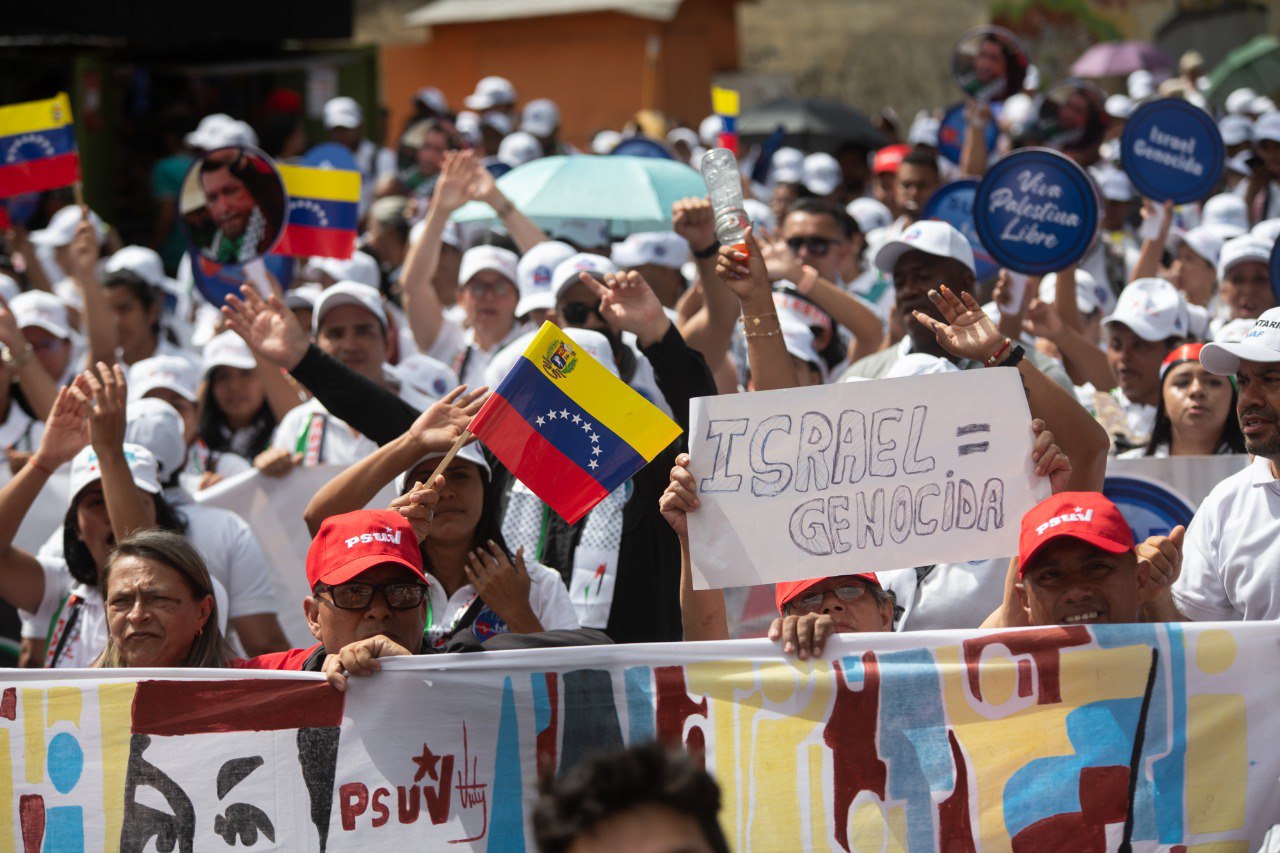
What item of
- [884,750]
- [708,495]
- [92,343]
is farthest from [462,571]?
[92,343]

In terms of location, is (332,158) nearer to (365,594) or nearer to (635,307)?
(635,307)

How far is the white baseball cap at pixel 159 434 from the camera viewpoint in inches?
217

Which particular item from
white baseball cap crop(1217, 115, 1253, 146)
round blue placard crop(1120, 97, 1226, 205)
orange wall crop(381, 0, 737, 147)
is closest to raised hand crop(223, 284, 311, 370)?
round blue placard crop(1120, 97, 1226, 205)

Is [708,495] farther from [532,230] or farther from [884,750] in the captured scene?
[532,230]

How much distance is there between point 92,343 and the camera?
24.9ft

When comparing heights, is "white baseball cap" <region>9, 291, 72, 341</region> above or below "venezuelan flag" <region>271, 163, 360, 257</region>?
below

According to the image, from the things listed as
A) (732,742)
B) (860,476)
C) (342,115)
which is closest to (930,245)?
(860,476)

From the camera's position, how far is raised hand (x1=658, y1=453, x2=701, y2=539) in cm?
407

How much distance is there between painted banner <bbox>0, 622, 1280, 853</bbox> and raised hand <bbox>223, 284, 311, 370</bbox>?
1.50 m

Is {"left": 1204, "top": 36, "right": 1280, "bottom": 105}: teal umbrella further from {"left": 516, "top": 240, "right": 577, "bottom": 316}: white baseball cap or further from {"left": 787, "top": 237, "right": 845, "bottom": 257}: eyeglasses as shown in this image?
{"left": 516, "top": 240, "right": 577, "bottom": 316}: white baseball cap

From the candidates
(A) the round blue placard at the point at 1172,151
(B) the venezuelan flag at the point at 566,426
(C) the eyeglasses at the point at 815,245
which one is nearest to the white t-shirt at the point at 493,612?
(B) the venezuelan flag at the point at 566,426

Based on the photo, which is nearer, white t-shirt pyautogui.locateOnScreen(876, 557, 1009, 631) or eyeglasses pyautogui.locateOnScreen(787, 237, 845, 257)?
white t-shirt pyautogui.locateOnScreen(876, 557, 1009, 631)

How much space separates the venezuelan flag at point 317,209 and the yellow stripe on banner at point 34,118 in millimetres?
1116

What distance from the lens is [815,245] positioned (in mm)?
7961
